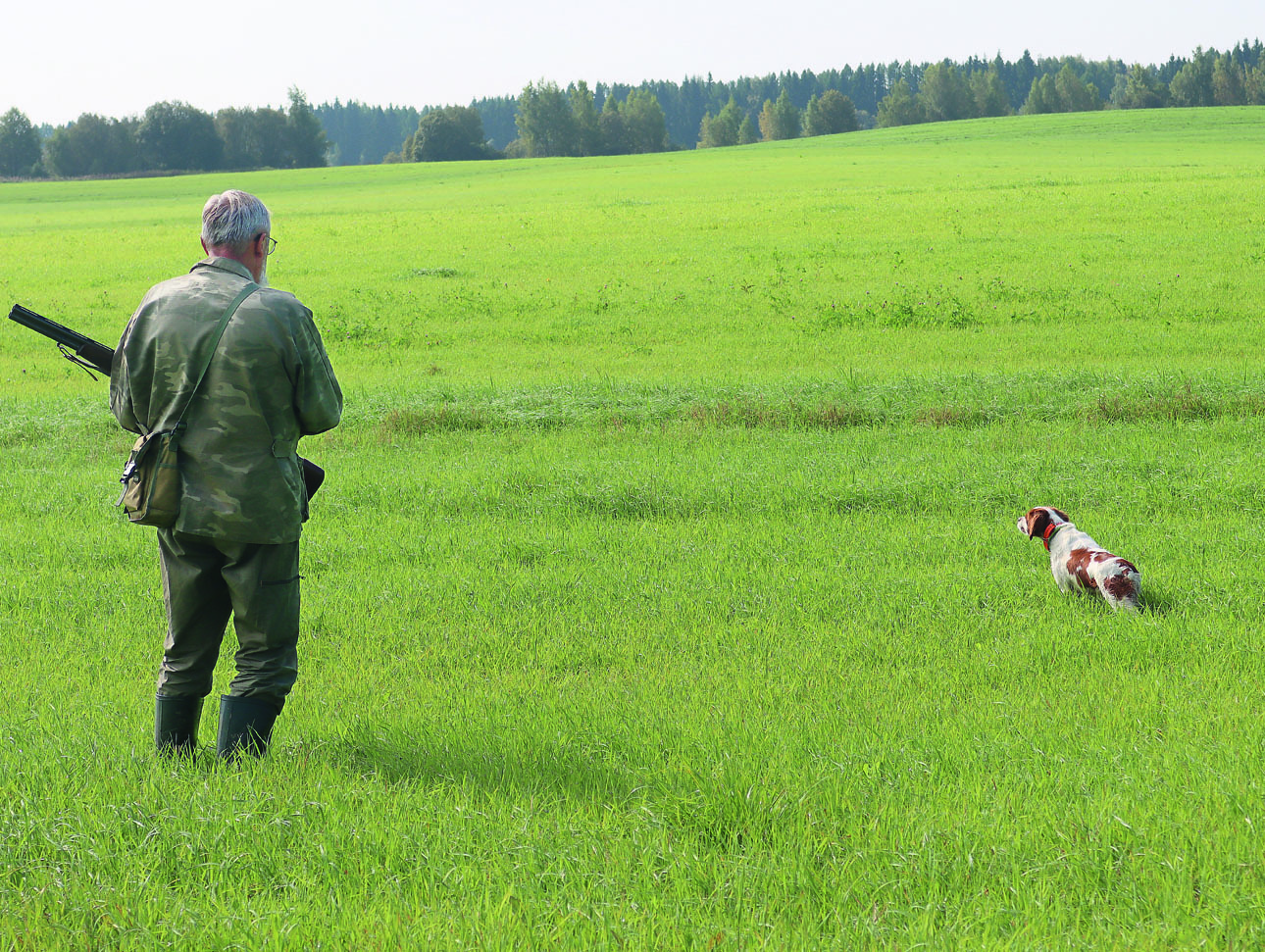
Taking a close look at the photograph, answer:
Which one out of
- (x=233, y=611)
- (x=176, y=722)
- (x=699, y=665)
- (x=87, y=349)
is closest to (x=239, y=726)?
(x=176, y=722)

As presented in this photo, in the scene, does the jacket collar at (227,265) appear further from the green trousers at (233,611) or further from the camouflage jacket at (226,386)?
the green trousers at (233,611)

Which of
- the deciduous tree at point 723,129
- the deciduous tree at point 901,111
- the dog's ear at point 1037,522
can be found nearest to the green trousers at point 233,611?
→ the dog's ear at point 1037,522

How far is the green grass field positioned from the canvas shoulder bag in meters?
1.02

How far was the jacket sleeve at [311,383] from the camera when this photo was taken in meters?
4.36

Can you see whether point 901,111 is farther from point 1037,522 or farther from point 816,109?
point 1037,522

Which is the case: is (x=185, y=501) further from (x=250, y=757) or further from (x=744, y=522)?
(x=744, y=522)

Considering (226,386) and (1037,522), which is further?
(1037,522)

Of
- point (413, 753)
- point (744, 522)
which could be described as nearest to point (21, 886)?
point (413, 753)

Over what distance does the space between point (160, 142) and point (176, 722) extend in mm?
121712

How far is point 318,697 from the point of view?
5.23 metres

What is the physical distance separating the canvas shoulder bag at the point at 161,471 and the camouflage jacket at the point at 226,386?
2cm

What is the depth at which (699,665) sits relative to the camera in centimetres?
556

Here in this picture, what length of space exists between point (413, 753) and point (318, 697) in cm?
107

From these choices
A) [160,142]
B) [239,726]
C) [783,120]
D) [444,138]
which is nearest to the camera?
[239,726]
